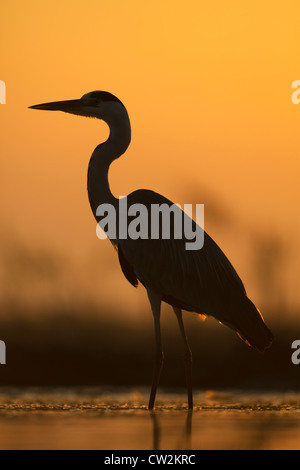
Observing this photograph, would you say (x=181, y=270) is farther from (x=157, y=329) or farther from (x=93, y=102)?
(x=93, y=102)

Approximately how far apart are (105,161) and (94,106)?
0.84 metres

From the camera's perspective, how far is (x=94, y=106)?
13547mm

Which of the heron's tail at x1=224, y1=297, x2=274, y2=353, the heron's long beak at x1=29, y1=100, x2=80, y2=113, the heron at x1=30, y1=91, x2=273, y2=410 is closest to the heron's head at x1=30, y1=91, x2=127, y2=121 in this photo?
the heron's long beak at x1=29, y1=100, x2=80, y2=113

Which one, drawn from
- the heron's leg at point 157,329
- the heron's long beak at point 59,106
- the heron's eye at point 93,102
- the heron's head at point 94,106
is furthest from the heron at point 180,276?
the heron's long beak at point 59,106

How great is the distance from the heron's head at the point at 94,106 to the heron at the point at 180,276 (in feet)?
1.87

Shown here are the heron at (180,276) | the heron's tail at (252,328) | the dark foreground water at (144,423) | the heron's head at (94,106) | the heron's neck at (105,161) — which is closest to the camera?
the dark foreground water at (144,423)

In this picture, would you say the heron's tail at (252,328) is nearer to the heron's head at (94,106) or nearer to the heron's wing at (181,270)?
the heron's wing at (181,270)

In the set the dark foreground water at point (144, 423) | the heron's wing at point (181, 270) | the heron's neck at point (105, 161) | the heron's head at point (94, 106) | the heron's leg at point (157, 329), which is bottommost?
the dark foreground water at point (144, 423)

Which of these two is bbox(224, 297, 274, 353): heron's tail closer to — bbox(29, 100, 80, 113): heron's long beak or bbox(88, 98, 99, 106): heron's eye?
bbox(88, 98, 99, 106): heron's eye

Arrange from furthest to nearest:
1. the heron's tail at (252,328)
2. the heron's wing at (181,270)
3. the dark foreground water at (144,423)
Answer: the heron's wing at (181,270), the heron's tail at (252,328), the dark foreground water at (144,423)

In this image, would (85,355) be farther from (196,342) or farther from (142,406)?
(142,406)

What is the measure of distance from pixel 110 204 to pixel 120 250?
0.57 meters

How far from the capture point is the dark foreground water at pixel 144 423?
8.77 metres
